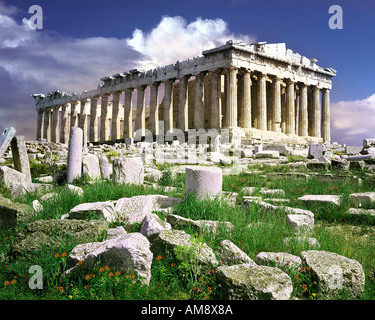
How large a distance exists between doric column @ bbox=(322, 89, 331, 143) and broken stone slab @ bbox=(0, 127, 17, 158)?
33.3 meters

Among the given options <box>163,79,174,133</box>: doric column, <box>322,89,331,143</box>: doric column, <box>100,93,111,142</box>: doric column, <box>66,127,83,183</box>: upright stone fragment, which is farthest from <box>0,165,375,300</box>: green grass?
<box>100,93,111,142</box>: doric column

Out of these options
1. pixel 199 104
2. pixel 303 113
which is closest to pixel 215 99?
pixel 199 104

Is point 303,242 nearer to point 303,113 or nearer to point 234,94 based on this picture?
point 234,94

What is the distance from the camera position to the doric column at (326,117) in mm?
38094

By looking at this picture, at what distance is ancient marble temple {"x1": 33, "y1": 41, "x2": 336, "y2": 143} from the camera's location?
A: 103 feet

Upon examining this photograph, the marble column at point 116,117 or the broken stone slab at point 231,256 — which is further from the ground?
the marble column at point 116,117

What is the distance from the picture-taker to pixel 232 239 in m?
5.27

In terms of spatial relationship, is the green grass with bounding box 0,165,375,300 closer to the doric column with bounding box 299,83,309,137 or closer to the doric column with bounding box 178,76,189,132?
the doric column with bounding box 178,76,189,132

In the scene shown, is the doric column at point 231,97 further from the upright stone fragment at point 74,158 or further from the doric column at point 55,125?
the doric column at point 55,125

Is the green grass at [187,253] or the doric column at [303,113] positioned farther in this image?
the doric column at [303,113]

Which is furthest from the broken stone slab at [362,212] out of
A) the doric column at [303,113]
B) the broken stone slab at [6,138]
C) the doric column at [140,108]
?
the doric column at [140,108]

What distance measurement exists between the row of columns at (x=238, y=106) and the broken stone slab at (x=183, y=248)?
85.7 feet
